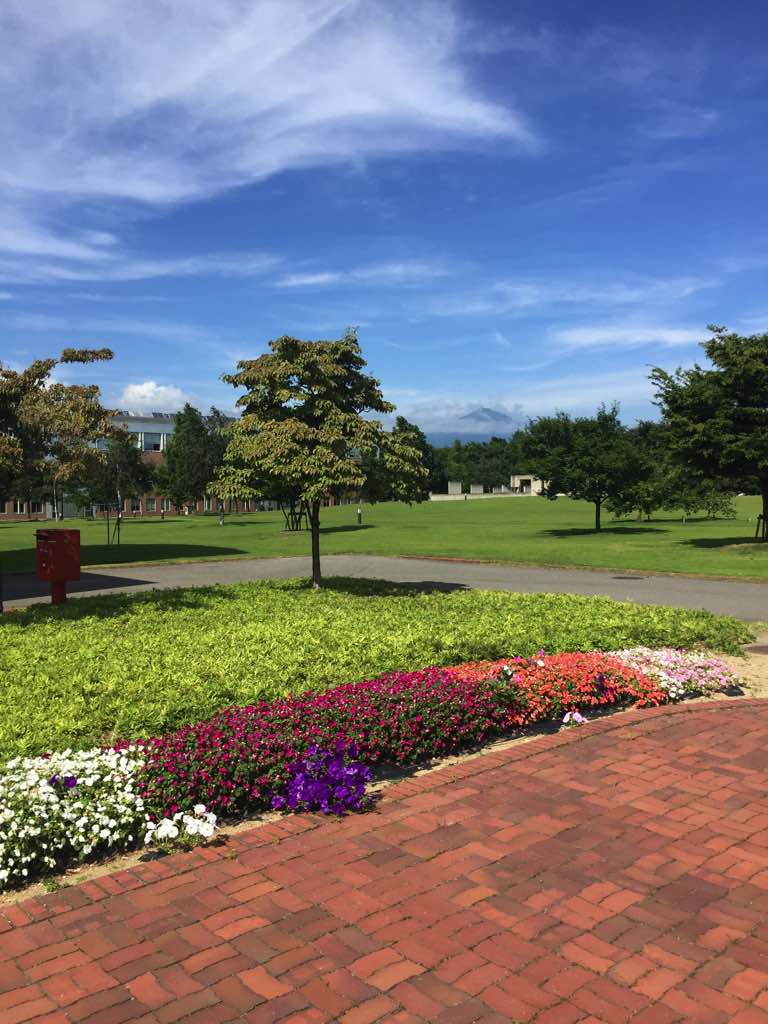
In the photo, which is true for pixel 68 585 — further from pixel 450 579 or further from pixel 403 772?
pixel 403 772

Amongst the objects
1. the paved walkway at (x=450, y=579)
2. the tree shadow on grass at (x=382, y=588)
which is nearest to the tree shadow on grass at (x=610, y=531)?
the paved walkway at (x=450, y=579)

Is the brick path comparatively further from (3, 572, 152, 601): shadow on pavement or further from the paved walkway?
(3, 572, 152, 601): shadow on pavement

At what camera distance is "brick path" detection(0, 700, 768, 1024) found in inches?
128

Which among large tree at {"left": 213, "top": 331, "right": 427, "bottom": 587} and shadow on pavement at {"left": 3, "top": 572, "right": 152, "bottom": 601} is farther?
shadow on pavement at {"left": 3, "top": 572, "right": 152, "bottom": 601}

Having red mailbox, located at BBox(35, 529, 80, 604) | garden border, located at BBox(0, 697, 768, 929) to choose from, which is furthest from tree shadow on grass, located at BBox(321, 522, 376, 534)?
garden border, located at BBox(0, 697, 768, 929)

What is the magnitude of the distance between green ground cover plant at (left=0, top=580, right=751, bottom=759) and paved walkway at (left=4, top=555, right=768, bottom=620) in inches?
108

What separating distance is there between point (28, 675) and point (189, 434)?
5717 centimetres

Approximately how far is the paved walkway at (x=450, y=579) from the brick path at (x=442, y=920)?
9.98 m

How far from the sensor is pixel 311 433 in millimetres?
15016

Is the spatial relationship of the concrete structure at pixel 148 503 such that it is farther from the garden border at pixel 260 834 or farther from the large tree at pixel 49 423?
the garden border at pixel 260 834

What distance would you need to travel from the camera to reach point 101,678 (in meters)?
8.27

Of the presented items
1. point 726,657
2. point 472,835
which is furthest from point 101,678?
point 726,657

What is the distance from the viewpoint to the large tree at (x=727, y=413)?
26719 mm

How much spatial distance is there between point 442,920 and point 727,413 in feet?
87.5
